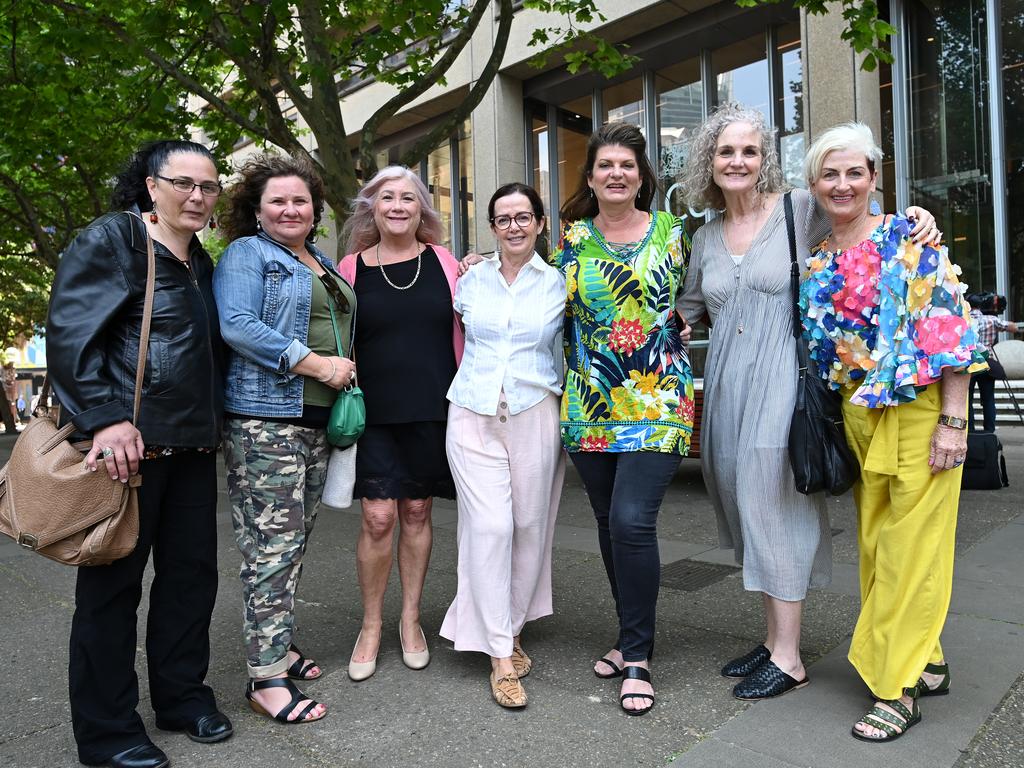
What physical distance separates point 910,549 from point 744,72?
1195cm

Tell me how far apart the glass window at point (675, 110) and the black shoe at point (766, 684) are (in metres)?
11.1

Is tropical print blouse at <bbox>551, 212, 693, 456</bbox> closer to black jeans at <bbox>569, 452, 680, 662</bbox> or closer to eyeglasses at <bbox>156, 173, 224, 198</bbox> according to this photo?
black jeans at <bbox>569, 452, 680, 662</bbox>

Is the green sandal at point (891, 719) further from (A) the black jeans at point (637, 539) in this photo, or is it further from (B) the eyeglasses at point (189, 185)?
(B) the eyeglasses at point (189, 185)

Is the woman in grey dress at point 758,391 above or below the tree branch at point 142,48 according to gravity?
below

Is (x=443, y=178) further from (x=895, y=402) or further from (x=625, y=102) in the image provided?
(x=895, y=402)

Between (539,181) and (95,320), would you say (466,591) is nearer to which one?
(95,320)

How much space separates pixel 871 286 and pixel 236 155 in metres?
23.8

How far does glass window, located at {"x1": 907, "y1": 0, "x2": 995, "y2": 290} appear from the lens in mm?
11969

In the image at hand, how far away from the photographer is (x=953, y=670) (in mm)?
3164

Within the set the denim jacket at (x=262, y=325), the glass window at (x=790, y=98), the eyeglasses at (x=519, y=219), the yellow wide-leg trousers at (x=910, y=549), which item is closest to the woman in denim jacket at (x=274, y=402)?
the denim jacket at (x=262, y=325)

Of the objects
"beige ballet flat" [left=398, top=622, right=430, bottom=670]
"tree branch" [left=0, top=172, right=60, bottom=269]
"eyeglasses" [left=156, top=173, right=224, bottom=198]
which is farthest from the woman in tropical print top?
"tree branch" [left=0, top=172, right=60, bottom=269]

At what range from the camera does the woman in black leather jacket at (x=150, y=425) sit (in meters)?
2.51

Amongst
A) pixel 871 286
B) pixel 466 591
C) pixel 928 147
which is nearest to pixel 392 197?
pixel 466 591

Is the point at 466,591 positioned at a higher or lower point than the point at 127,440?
lower
